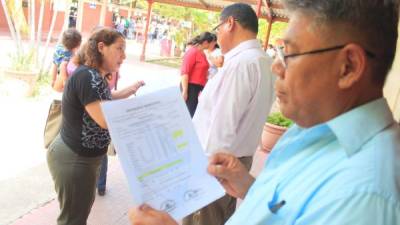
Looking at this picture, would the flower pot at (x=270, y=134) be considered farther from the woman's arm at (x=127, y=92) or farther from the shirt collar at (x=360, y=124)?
the shirt collar at (x=360, y=124)

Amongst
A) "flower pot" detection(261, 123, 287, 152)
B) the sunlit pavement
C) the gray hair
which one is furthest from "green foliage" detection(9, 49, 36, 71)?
the gray hair

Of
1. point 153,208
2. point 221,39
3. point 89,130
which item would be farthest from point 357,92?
point 221,39

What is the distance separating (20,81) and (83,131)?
6.80 m

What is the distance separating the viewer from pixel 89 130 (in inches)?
99.8

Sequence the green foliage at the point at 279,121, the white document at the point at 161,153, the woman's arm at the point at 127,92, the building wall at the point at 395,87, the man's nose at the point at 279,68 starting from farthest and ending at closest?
the green foliage at the point at 279,121 → the woman's arm at the point at 127,92 → the building wall at the point at 395,87 → the white document at the point at 161,153 → the man's nose at the point at 279,68

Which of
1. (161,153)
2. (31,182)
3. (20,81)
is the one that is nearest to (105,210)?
(31,182)

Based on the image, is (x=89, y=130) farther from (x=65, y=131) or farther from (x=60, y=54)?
(x=60, y=54)

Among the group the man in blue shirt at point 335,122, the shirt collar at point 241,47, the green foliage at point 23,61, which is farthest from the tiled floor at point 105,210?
the green foliage at point 23,61

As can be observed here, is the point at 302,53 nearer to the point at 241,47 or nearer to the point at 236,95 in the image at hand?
the point at 236,95

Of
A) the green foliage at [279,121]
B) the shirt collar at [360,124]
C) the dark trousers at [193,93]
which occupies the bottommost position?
the green foliage at [279,121]

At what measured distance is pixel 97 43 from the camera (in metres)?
2.71

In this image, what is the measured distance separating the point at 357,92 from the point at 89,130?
1893 mm

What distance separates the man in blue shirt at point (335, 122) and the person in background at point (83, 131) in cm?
154

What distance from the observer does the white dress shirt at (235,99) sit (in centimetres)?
275
